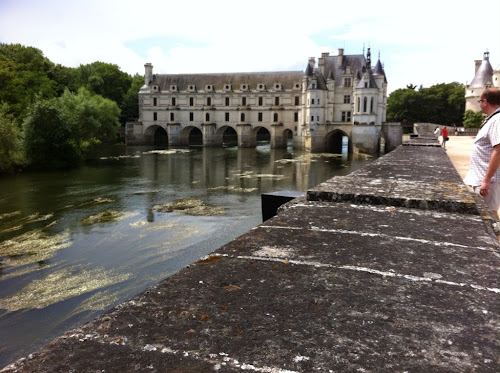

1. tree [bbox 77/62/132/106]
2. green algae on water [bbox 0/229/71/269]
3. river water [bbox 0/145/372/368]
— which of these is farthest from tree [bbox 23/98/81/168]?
tree [bbox 77/62/132/106]

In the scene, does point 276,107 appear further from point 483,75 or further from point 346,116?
point 483,75

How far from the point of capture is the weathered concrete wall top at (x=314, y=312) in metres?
1.81

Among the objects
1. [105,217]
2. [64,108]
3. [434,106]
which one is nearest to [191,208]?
[105,217]

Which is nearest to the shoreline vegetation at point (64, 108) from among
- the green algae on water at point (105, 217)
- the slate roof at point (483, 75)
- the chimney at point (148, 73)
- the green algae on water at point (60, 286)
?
the slate roof at point (483, 75)

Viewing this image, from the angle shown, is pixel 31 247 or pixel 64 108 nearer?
pixel 31 247

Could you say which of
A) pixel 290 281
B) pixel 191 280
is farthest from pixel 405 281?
pixel 191 280

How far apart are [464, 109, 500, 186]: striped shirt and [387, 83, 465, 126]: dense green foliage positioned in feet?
238

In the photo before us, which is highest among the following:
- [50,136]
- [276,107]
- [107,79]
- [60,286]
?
[107,79]

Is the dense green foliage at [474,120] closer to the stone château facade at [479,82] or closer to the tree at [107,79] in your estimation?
the stone château facade at [479,82]

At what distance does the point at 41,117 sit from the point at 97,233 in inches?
887

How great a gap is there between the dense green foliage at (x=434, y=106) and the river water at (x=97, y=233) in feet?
161

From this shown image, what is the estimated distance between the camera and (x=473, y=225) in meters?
3.64

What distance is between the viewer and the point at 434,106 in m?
74.4

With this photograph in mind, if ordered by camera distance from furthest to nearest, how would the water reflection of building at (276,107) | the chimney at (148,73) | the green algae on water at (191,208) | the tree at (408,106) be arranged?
the tree at (408,106) → the chimney at (148,73) → the water reflection of building at (276,107) → the green algae on water at (191,208)
